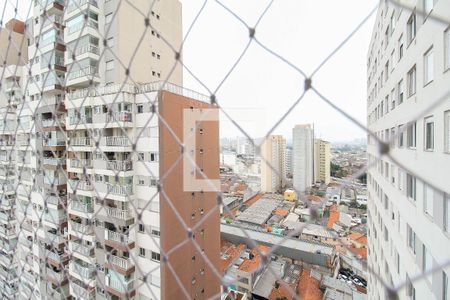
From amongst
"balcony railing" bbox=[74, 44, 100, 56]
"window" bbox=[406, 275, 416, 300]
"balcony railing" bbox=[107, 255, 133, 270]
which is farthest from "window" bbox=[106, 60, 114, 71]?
"window" bbox=[406, 275, 416, 300]

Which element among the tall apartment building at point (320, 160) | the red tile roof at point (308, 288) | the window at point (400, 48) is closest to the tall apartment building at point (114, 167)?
the window at point (400, 48)

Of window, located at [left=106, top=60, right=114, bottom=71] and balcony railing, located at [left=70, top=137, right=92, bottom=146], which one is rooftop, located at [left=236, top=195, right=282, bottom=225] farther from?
window, located at [left=106, top=60, right=114, bottom=71]

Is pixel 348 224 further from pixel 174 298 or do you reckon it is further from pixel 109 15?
pixel 109 15

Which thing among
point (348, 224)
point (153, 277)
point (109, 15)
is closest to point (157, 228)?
point (153, 277)

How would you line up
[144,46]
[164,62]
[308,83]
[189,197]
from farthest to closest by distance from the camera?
[164,62]
[144,46]
[189,197]
[308,83]

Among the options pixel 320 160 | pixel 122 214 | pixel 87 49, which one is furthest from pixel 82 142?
pixel 320 160

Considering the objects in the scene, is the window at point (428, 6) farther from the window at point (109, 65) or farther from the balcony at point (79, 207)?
the balcony at point (79, 207)
